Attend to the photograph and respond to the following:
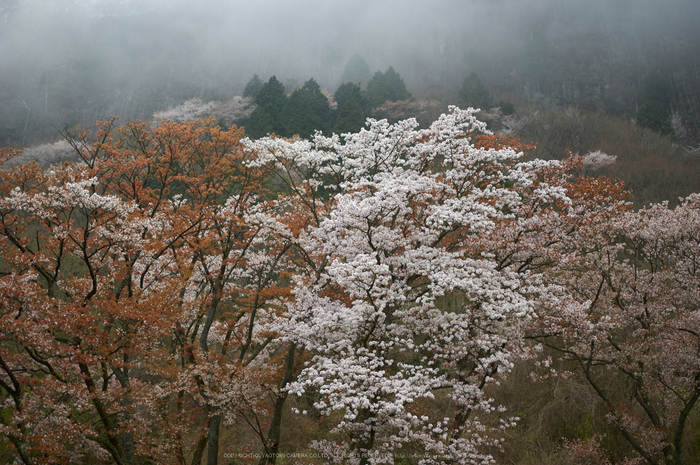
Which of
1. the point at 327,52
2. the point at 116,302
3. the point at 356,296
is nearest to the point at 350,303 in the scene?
the point at 356,296

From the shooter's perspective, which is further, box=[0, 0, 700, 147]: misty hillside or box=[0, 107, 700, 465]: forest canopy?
box=[0, 0, 700, 147]: misty hillside

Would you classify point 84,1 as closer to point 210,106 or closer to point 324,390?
point 210,106

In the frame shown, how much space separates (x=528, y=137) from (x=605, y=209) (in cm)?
2228

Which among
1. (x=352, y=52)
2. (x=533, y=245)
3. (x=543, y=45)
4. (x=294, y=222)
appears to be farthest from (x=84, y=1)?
(x=533, y=245)

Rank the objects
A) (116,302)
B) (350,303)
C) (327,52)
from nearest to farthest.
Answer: (116,302) < (350,303) < (327,52)

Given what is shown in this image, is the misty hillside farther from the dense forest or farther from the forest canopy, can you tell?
the forest canopy

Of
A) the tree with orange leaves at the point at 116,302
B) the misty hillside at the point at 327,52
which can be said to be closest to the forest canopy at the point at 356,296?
the tree with orange leaves at the point at 116,302

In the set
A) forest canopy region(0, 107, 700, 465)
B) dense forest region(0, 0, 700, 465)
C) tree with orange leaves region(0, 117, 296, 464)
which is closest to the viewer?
tree with orange leaves region(0, 117, 296, 464)

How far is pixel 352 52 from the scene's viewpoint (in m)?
64.6

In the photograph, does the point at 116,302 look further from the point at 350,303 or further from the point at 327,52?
the point at 327,52

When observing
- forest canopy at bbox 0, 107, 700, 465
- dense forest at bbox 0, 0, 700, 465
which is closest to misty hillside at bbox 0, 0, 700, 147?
dense forest at bbox 0, 0, 700, 465

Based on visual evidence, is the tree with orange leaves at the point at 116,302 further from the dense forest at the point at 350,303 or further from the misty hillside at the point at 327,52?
the misty hillside at the point at 327,52

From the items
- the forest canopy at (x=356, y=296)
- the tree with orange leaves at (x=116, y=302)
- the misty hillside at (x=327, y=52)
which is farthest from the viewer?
the misty hillside at (x=327, y=52)

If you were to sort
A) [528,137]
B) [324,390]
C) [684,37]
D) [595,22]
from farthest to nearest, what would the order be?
[595,22]
[684,37]
[528,137]
[324,390]
